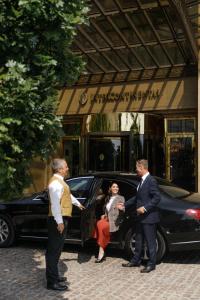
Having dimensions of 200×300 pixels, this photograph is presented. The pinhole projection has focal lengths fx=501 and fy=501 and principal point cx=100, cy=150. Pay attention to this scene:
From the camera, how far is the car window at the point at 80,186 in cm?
921

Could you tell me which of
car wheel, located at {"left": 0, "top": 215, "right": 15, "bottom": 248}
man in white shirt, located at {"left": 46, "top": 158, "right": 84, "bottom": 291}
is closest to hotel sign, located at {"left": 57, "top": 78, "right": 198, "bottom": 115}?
car wheel, located at {"left": 0, "top": 215, "right": 15, "bottom": 248}

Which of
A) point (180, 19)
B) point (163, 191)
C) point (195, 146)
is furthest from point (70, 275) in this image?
point (195, 146)

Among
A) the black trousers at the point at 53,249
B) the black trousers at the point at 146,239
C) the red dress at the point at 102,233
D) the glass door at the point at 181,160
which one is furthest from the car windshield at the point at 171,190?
the glass door at the point at 181,160

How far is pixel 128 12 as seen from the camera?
1415 cm

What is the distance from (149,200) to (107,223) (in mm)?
982

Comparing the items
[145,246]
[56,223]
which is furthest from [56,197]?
[145,246]

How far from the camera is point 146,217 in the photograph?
7.89 m

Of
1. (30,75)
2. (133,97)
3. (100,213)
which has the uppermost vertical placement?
(133,97)

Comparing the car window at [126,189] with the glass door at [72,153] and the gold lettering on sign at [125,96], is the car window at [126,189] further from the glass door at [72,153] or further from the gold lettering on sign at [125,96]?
the glass door at [72,153]

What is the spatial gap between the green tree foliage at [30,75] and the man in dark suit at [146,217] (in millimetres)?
2993

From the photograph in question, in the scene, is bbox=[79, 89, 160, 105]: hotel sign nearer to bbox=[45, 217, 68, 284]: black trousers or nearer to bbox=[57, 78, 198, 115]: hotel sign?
bbox=[57, 78, 198, 115]: hotel sign

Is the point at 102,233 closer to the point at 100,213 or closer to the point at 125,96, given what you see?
the point at 100,213

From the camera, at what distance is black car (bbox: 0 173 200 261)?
8.16m

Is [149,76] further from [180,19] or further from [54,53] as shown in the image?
[54,53]
